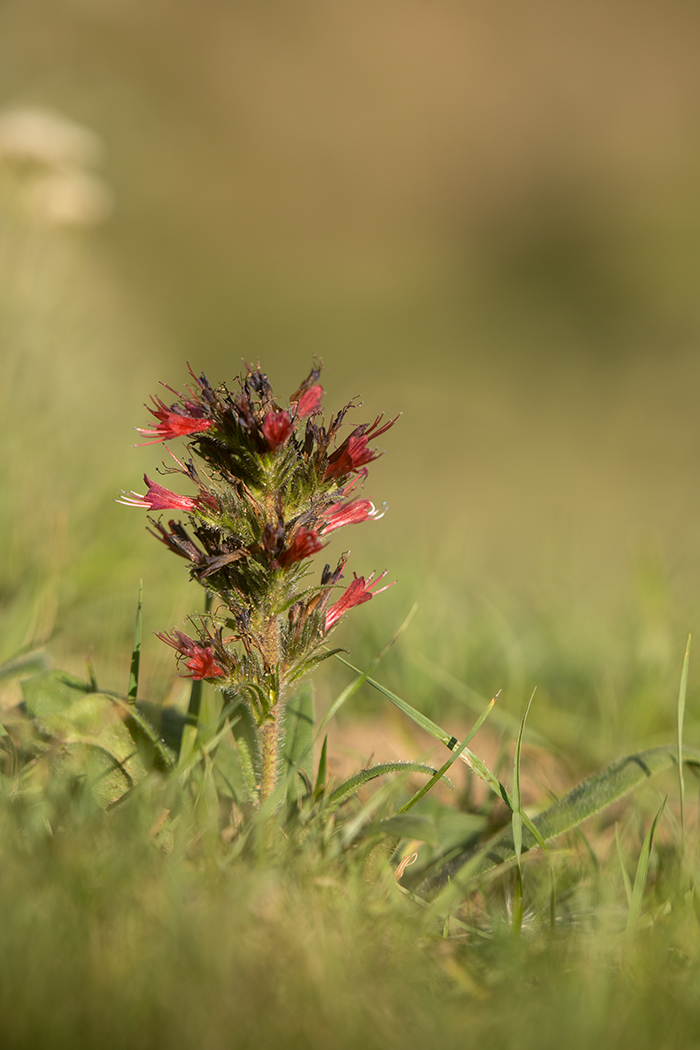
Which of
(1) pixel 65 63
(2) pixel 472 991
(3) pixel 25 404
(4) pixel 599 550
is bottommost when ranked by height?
(2) pixel 472 991

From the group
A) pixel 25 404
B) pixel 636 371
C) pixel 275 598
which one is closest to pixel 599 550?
pixel 25 404

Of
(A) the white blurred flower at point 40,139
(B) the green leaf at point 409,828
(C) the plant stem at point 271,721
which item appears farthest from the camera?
(A) the white blurred flower at point 40,139

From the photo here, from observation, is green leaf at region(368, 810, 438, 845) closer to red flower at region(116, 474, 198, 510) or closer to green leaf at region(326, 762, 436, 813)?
green leaf at region(326, 762, 436, 813)

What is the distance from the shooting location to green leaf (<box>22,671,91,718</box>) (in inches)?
65.9

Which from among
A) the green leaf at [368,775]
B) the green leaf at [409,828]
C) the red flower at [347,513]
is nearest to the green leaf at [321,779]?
the green leaf at [368,775]

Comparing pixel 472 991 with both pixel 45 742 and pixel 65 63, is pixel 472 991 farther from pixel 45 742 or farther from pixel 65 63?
pixel 65 63

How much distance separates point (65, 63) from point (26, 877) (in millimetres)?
7650

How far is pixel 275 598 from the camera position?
1594mm

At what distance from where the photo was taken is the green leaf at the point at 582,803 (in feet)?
5.45

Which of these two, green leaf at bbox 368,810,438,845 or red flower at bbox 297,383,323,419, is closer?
green leaf at bbox 368,810,438,845

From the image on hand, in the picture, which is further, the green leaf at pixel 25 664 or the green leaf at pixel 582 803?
the green leaf at pixel 25 664

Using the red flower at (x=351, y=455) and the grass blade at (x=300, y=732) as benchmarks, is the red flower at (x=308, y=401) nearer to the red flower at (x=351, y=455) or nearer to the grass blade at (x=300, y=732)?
the red flower at (x=351, y=455)

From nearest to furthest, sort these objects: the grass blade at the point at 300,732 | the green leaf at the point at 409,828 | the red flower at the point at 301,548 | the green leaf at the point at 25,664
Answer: the green leaf at the point at 409,828 → the red flower at the point at 301,548 → the grass blade at the point at 300,732 → the green leaf at the point at 25,664

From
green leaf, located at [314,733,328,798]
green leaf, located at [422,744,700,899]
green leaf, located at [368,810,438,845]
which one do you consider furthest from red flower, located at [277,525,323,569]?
green leaf, located at [422,744,700,899]
